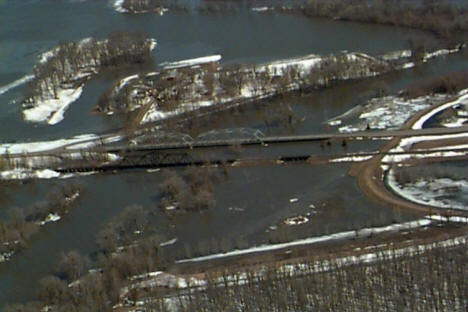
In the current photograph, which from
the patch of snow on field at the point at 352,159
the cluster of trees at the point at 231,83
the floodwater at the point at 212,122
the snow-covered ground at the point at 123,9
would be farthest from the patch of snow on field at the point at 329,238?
the snow-covered ground at the point at 123,9

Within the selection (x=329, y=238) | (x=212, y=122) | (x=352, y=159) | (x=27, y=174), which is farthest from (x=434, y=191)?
(x=27, y=174)

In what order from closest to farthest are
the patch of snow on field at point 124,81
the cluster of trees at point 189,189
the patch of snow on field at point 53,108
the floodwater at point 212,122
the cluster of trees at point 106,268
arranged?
the cluster of trees at point 106,268 < the floodwater at point 212,122 < the cluster of trees at point 189,189 < the patch of snow on field at point 53,108 < the patch of snow on field at point 124,81

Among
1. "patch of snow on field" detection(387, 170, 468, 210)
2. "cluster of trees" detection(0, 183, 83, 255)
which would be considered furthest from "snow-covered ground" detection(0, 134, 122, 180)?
"patch of snow on field" detection(387, 170, 468, 210)

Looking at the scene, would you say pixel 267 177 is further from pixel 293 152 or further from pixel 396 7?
pixel 396 7

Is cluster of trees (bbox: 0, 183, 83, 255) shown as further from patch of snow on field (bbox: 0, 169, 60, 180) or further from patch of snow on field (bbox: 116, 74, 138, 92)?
patch of snow on field (bbox: 116, 74, 138, 92)

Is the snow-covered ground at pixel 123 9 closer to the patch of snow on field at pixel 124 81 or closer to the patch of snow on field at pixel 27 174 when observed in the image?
the patch of snow on field at pixel 124 81

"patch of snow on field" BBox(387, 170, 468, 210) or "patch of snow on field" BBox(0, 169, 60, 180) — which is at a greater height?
"patch of snow on field" BBox(0, 169, 60, 180)
